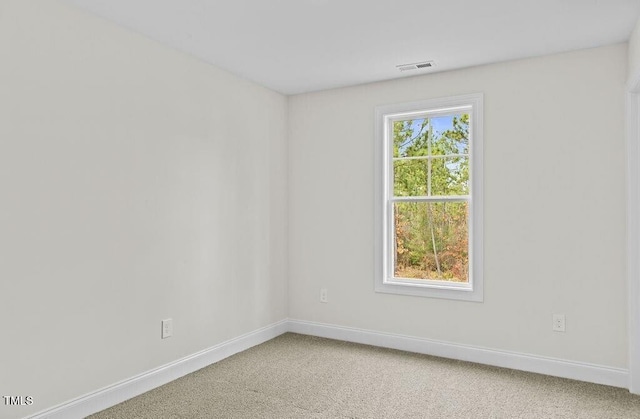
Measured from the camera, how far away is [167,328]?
3.13m

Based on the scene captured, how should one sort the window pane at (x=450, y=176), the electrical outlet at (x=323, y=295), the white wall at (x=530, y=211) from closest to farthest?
the white wall at (x=530, y=211), the window pane at (x=450, y=176), the electrical outlet at (x=323, y=295)

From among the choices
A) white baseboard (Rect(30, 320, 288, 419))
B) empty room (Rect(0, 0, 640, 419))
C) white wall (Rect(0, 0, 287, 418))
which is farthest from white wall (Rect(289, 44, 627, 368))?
white wall (Rect(0, 0, 287, 418))

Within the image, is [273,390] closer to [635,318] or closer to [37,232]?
[37,232]

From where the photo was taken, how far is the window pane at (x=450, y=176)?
12.2 ft

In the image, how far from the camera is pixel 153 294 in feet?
9.91

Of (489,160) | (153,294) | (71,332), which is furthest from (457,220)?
(71,332)

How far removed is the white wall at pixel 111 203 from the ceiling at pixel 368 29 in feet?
0.89

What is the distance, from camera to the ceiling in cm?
253

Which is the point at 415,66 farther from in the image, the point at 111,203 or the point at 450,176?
the point at 111,203

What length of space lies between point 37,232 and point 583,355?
361 cm

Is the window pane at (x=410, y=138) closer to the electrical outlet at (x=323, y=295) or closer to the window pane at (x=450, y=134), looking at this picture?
the window pane at (x=450, y=134)

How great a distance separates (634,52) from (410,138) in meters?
1.70

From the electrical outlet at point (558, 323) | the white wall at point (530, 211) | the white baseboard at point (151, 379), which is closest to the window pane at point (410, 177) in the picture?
the white wall at point (530, 211)

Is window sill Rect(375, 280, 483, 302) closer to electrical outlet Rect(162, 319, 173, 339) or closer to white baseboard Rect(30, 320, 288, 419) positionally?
white baseboard Rect(30, 320, 288, 419)
